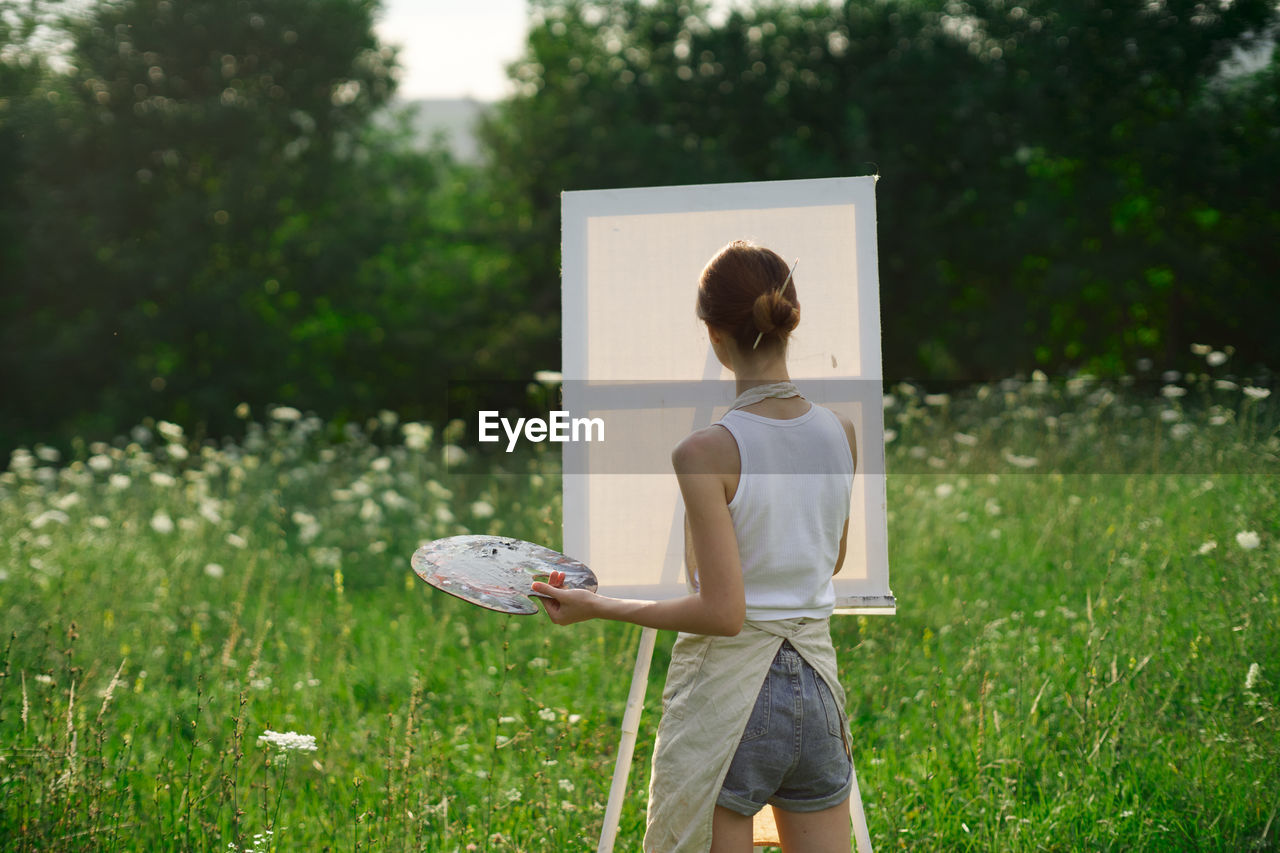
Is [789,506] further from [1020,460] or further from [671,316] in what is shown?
[1020,460]

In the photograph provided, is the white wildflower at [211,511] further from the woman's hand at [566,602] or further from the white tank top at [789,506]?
the white tank top at [789,506]

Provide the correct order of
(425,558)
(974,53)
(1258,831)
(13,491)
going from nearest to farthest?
(425,558) < (1258,831) < (13,491) < (974,53)

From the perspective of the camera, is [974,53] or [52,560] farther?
[974,53]

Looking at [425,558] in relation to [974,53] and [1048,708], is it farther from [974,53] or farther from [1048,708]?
[974,53]

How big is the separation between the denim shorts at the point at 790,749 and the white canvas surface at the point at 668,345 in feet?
2.34

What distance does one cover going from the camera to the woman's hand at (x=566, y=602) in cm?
174

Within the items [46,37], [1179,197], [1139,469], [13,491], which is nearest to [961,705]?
[1139,469]

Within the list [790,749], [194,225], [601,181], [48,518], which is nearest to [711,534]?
[790,749]

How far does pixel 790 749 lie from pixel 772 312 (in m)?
0.74

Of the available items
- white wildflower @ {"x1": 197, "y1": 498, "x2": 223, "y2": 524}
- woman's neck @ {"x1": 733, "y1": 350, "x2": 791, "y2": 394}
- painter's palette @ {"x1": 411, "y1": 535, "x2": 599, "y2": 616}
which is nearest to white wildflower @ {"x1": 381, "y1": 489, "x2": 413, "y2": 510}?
white wildflower @ {"x1": 197, "y1": 498, "x2": 223, "y2": 524}

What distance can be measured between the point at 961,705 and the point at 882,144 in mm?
12212

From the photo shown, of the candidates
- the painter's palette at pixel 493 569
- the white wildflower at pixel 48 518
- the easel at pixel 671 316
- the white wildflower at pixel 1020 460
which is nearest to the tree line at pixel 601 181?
the white wildflower at pixel 1020 460

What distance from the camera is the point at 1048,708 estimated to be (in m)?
3.25

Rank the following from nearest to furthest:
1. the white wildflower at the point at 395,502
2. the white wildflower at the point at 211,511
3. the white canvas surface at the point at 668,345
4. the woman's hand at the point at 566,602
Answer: the woman's hand at the point at 566,602
the white canvas surface at the point at 668,345
the white wildflower at the point at 211,511
the white wildflower at the point at 395,502
